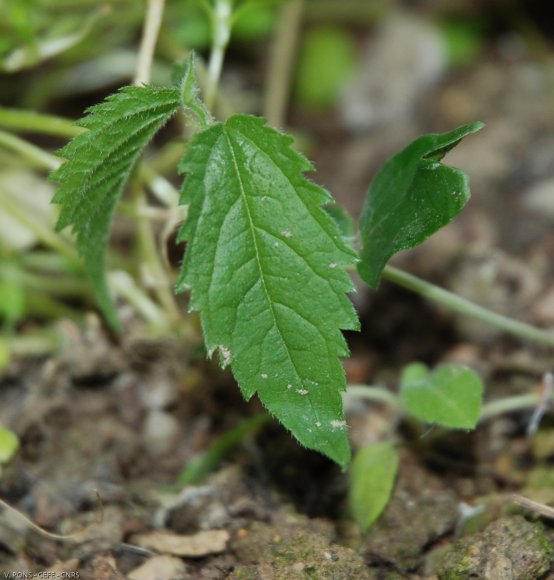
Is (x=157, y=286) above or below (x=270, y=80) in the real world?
below

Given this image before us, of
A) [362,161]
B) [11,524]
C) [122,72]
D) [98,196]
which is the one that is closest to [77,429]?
[11,524]

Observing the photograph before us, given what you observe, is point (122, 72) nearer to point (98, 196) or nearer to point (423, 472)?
point (98, 196)

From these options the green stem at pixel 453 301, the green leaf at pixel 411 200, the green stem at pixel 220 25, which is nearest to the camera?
the green leaf at pixel 411 200

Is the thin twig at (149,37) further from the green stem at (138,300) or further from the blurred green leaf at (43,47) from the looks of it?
the green stem at (138,300)

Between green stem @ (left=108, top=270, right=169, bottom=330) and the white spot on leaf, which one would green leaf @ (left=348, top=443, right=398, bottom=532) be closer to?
the white spot on leaf

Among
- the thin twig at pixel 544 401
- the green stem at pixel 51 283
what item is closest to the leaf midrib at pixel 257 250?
the thin twig at pixel 544 401

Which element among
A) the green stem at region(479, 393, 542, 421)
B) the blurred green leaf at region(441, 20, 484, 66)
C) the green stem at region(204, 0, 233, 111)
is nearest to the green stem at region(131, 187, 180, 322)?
the green stem at region(204, 0, 233, 111)

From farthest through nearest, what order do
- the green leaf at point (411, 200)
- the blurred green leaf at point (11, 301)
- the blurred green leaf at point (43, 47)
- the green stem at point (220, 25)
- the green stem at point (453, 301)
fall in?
the blurred green leaf at point (11, 301) → the blurred green leaf at point (43, 47) → the green stem at point (220, 25) → the green stem at point (453, 301) → the green leaf at point (411, 200)
